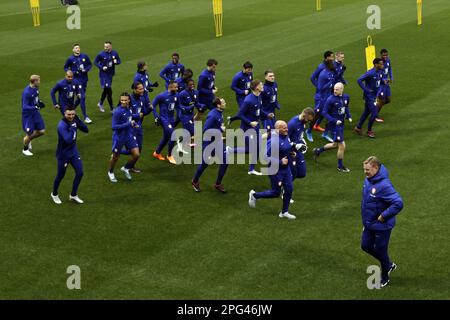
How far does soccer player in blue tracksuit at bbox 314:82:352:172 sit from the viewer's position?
56.7 feet

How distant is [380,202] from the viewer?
1100 centimetres

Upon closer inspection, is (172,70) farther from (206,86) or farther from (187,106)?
(187,106)

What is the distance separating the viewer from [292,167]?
14.9 metres

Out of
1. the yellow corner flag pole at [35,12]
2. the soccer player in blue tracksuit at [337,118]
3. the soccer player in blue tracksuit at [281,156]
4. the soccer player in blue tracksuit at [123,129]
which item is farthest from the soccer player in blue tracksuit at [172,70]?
the yellow corner flag pole at [35,12]

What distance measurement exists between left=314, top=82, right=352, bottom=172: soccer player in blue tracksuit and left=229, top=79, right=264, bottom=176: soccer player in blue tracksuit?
64.7 inches

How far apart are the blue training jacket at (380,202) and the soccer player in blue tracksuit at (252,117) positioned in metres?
6.01

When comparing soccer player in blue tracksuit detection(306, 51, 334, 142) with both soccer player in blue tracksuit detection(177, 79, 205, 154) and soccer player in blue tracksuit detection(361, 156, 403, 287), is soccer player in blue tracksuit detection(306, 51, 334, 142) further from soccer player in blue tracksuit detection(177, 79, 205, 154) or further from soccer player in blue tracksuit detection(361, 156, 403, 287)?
soccer player in blue tracksuit detection(361, 156, 403, 287)

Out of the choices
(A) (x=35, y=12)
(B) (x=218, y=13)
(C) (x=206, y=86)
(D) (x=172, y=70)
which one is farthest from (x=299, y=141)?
(A) (x=35, y=12)

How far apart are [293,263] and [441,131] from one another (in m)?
9.54

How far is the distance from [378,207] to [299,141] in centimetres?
478

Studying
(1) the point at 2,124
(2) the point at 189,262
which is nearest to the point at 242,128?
(2) the point at 189,262

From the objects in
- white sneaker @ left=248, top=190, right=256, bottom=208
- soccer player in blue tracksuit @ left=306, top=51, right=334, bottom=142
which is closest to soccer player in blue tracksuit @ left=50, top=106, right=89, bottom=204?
white sneaker @ left=248, top=190, right=256, bottom=208

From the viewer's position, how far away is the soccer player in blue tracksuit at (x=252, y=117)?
55.9 ft
